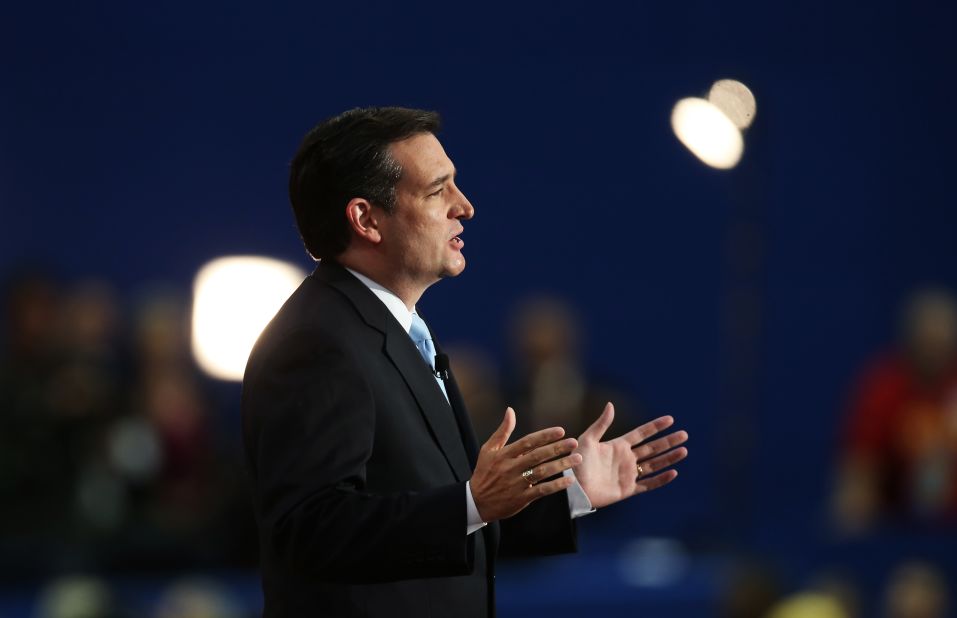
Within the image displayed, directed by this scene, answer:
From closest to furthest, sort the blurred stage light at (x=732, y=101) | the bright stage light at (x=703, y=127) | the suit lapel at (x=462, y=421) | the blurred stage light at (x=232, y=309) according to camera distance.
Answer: the suit lapel at (x=462, y=421)
the bright stage light at (x=703, y=127)
the blurred stage light at (x=732, y=101)
the blurred stage light at (x=232, y=309)

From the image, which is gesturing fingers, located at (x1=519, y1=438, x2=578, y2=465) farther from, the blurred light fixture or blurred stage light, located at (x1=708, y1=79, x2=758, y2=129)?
blurred stage light, located at (x1=708, y1=79, x2=758, y2=129)

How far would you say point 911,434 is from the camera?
518cm

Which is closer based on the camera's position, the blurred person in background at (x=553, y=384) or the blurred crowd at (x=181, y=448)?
the blurred crowd at (x=181, y=448)

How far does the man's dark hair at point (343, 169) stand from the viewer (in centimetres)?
195

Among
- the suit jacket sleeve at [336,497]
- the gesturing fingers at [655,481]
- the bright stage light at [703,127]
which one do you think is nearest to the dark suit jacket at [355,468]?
the suit jacket sleeve at [336,497]

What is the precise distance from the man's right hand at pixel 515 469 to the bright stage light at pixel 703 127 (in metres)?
0.92

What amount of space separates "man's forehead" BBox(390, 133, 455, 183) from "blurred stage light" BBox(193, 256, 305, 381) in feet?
10.5

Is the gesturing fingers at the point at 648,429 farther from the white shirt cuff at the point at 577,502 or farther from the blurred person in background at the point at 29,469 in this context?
the blurred person in background at the point at 29,469

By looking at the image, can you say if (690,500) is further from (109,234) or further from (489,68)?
(109,234)

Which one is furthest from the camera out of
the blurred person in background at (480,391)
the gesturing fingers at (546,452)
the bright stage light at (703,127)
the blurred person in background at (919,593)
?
the blurred person in background at (919,593)

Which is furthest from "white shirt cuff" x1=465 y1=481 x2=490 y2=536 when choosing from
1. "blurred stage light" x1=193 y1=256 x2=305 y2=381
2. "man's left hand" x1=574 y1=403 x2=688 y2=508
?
"blurred stage light" x1=193 y1=256 x2=305 y2=381

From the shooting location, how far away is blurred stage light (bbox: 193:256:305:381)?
17.4 feet

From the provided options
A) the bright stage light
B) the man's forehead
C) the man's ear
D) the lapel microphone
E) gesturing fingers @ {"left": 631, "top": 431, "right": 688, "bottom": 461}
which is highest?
the bright stage light

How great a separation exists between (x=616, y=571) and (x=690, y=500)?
6.79 ft
